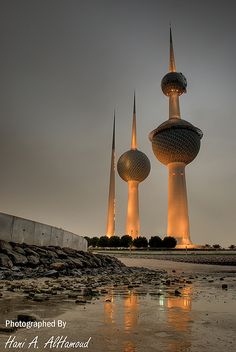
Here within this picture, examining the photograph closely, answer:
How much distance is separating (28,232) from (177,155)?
129451 millimetres

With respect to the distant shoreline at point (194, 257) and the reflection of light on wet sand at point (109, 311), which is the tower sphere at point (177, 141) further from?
the reflection of light on wet sand at point (109, 311)

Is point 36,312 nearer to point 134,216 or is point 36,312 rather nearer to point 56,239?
point 56,239

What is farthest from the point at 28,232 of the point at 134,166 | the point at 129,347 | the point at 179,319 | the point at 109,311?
the point at 134,166

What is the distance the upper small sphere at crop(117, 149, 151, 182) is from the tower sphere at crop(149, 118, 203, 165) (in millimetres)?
20621

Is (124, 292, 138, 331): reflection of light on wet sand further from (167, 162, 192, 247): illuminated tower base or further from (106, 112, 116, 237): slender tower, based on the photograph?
(106, 112, 116, 237): slender tower

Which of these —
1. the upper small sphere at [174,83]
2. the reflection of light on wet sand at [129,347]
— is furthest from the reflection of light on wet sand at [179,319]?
the upper small sphere at [174,83]

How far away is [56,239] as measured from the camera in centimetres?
1912

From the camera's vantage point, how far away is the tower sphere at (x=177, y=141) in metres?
139

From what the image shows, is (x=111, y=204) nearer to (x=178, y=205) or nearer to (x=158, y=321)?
(x=178, y=205)

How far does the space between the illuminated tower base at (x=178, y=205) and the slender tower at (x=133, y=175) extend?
25145mm

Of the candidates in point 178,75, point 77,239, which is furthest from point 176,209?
point 77,239

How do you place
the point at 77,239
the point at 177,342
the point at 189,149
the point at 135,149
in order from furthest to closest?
the point at 135,149, the point at 189,149, the point at 77,239, the point at 177,342

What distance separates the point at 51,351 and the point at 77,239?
23417mm

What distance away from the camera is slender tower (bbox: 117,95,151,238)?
545 feet
